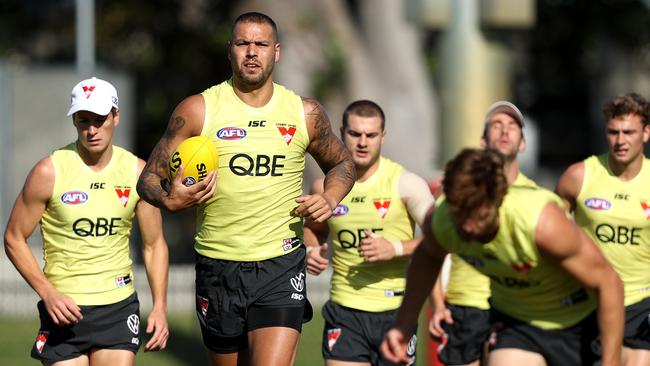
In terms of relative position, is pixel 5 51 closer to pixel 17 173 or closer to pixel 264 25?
pixel 17 173

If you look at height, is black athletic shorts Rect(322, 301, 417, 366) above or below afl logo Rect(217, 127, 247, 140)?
below

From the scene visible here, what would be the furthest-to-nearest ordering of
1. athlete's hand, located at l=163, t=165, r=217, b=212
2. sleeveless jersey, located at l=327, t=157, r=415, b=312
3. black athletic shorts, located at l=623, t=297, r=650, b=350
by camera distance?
sleeveless jersey, located at l=327, t=157, r=415, b=312
black athletic shorts, located at l=623, t=297, r=650, b=350
athlete's hand, located at l=163, t=165, r=217, b=212

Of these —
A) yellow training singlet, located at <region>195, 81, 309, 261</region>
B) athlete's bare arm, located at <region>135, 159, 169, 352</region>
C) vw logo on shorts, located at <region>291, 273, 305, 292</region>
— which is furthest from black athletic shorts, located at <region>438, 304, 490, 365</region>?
athlete's bare arm, located at <region>135, 159, 169, 352</region>

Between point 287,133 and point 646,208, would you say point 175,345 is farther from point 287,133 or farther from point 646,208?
point 287,133

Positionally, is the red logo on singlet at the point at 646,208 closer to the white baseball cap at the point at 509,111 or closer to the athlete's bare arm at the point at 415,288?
the white baseball cap at the point at 509,111

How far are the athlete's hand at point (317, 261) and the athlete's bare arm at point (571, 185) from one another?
1700 mm

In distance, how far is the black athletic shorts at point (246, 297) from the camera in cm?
779

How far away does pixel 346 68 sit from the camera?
2231cm

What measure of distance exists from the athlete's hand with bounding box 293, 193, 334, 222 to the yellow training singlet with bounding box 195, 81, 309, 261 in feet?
0.88

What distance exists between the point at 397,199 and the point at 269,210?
5.29 ft

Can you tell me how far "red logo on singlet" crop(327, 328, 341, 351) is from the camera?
9141 millimetres

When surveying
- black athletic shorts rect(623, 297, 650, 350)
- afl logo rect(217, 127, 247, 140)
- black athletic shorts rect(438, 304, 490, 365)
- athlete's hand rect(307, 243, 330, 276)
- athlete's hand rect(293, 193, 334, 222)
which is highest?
afl logo rect(217, 127, 247, 140)

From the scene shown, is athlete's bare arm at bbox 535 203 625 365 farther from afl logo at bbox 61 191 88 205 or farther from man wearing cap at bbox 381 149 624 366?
afl logo at bbox 61 191 88 205

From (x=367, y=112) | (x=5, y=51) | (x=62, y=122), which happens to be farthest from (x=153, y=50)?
(x=367, y=112)
